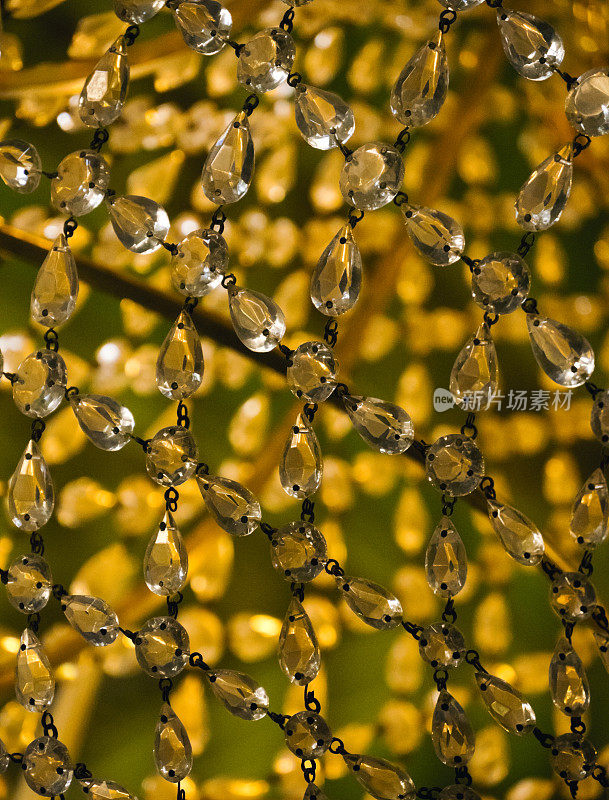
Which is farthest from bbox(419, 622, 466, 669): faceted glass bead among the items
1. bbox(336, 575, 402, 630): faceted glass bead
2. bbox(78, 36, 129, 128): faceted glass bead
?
bbox(78, 36, 129, 128): faceted glass bead

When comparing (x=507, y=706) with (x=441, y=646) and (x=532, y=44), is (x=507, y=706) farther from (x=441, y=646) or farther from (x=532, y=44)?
(x=532, y=44)

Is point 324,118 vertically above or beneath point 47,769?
above

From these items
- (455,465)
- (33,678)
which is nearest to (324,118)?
(455,465)

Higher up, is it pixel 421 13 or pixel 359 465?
pixel 421 13

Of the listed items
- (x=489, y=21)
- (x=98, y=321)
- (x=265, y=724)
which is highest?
(x=489, y=21)

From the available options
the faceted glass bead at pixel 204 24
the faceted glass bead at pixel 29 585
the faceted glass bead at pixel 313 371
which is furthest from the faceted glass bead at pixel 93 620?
the faceted glass bead at pixel 204 24

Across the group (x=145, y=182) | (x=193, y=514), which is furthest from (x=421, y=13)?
(x=193, y=514)

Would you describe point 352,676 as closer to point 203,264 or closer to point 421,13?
point 203,264
